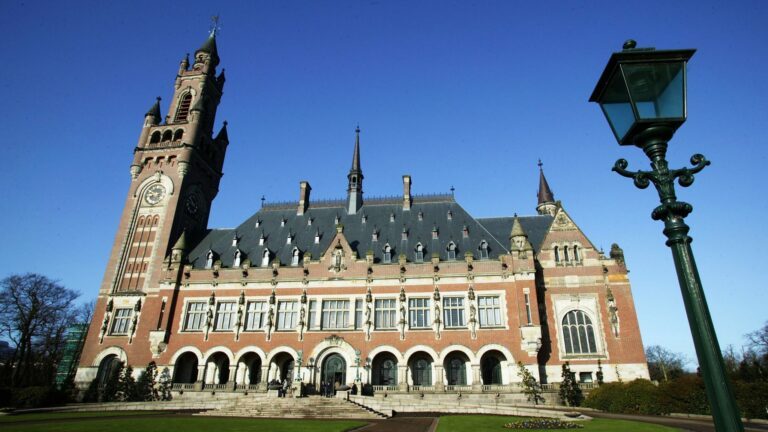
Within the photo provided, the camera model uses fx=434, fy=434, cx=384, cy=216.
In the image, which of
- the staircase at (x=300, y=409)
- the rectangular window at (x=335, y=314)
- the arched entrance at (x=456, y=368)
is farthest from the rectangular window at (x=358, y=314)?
the staircase at (x=300, y=409)

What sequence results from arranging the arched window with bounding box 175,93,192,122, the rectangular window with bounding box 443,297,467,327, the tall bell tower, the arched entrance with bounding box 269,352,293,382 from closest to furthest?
1. the rectangular window with bounding box 443,297,467,327
2. the arched entrance with bounding box 269,352,293,382
3. the tall bell tower
4. the arched window with bounding box 175,93,192,122

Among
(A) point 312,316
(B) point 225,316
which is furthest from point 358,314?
(B) point 225,316

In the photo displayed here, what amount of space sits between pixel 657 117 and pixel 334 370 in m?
35.4

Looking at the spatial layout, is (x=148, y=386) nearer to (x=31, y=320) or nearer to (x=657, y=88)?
(x=31, y=320)

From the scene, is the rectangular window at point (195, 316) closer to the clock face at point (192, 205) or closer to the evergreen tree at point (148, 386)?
the evergreen tree at point (148, 386)

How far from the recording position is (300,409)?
27250 mm

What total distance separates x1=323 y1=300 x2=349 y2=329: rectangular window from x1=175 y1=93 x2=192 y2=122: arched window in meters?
28.9

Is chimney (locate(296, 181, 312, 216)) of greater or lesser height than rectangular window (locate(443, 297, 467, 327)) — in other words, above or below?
above

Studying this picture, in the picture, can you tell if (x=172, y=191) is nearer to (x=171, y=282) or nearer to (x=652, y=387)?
(x=171, y=282)

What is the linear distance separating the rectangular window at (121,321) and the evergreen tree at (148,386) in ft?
18.2

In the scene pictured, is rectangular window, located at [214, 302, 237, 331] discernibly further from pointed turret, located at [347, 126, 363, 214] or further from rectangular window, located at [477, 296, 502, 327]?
rectangular window, located at [477, 296, 502, 327]

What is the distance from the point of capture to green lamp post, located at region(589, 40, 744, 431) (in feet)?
14.8

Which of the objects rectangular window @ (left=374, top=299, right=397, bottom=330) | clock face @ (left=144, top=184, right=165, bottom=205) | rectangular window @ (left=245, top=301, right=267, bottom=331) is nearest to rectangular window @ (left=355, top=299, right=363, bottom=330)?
rectangular window @ (left=374, top=299, right=397, bottom=330)

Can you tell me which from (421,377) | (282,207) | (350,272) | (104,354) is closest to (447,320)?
(421,377)
